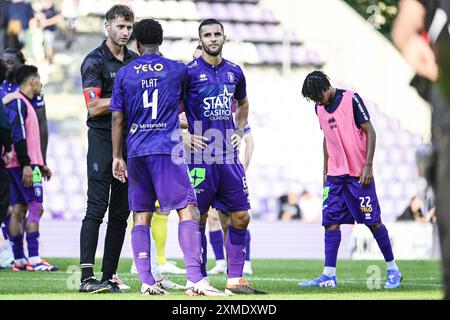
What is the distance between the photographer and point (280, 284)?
10.1 metres

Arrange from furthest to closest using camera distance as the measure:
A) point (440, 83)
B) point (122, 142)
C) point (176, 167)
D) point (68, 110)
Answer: point (68, 110) → point (122, 142) → point (176, 167) → point (440, 83)

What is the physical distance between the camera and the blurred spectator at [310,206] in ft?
69.8

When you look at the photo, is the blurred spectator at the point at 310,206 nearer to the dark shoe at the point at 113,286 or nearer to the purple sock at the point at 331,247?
the purple sock at the point at 331,247

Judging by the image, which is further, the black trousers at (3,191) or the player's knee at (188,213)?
the black trousers at (3,191)

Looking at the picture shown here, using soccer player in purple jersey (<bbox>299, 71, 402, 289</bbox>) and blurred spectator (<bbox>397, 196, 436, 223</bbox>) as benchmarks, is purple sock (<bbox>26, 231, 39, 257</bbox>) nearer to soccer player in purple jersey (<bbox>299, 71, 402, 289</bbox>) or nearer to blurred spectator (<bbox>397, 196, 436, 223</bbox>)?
soccer player in purple jersey (<bbox>299, 71, 402, 289</bbox>)

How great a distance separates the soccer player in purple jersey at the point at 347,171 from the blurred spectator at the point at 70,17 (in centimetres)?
1457

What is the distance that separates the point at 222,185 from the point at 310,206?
13134 millimetres

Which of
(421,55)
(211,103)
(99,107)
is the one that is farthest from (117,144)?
(421,55)

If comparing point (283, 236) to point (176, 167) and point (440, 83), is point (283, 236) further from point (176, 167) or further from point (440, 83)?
point (440, 83)

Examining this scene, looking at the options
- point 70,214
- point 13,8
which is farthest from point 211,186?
point 13,8

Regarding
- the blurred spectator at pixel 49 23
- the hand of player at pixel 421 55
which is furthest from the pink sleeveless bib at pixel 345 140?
the blurred spectator at pixel 49 23

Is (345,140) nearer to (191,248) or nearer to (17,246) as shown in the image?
(191,248)

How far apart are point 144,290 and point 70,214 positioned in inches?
533

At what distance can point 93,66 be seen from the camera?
852cm
